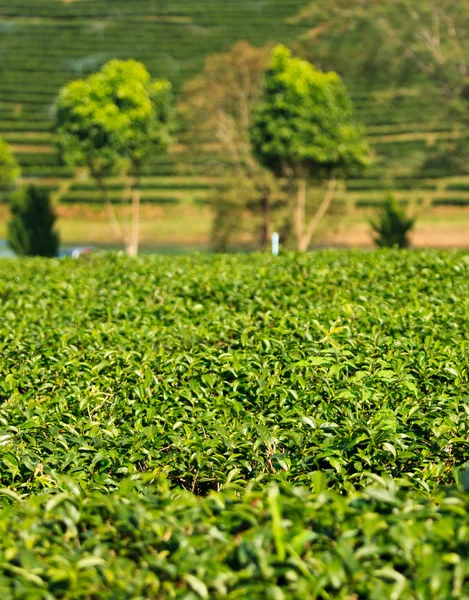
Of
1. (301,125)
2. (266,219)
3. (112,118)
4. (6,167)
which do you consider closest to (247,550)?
(301,125)

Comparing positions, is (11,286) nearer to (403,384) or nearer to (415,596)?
(403,384)

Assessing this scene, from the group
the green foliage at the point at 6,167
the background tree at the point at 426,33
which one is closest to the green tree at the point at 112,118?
the background tree at the point at 426,33

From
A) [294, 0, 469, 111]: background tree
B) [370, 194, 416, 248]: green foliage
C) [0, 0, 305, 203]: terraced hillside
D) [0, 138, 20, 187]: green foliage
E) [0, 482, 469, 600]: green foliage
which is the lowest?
[0, 482, 469, 600]: green foliage

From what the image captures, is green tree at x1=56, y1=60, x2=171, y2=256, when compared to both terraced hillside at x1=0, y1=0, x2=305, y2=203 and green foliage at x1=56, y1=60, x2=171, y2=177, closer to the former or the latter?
green foliage at x1=56, y1=60, x2=171, y2=177

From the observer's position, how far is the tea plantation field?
2.27m

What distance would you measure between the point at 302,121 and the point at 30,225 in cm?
996

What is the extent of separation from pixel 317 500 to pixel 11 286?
20.6 ft

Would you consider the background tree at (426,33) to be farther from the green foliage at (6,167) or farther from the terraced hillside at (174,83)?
the green foliage at (6,167)

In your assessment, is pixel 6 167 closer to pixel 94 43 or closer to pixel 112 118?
pixel 112 118

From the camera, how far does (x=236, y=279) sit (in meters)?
7.91

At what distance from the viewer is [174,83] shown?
66.4 metres

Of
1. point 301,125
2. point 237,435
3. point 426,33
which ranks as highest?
→ point 426,33

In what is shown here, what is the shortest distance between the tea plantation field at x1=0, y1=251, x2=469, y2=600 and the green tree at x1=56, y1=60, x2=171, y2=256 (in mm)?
20997

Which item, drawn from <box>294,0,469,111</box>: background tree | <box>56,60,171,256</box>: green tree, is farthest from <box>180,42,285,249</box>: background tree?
<box>294,0,469,111</box>: background tree
